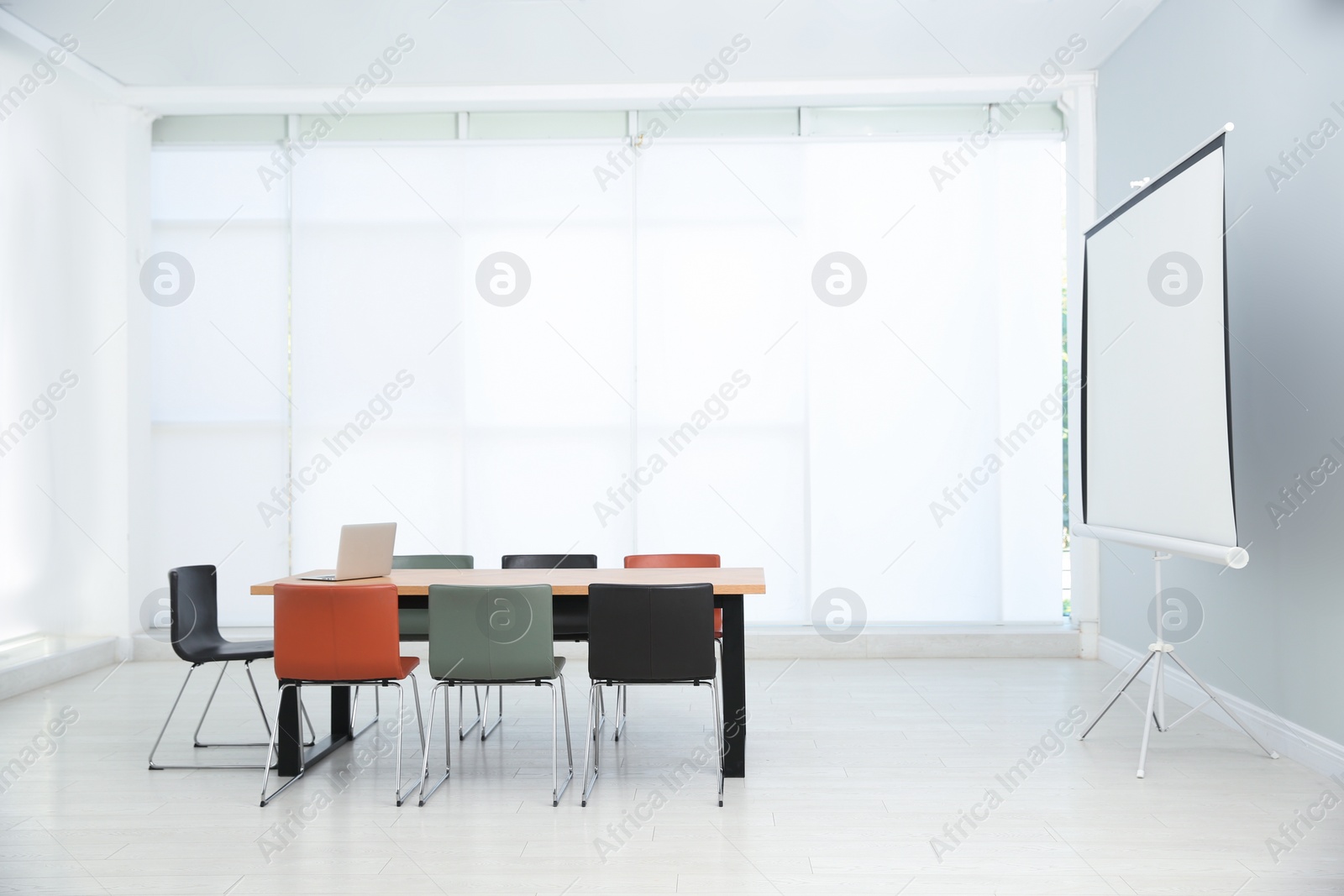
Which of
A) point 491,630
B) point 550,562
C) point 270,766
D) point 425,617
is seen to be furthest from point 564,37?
point 270,766

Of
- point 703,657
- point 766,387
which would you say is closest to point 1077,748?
point 703,657

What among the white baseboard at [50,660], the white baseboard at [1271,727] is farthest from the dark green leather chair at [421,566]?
the white baseboard at [1271,727]

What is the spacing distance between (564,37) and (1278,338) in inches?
164

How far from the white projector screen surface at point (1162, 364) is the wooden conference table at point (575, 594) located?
5.73ft

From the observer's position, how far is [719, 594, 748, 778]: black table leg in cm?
357

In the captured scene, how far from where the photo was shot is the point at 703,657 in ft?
11.0

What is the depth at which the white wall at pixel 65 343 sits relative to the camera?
5.27m

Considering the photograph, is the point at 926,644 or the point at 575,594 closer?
the point at 575,594

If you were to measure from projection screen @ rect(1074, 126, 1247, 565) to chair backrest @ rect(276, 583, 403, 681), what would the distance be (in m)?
3.10

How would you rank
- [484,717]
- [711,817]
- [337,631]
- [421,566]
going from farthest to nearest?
1. [421,566]
2. [484,717]
3. [337,631]
4. [711,817]

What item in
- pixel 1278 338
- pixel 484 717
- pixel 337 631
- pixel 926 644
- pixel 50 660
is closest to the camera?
pixel 337 631

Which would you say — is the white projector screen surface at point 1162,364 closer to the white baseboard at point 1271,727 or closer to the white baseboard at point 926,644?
the white baseboard at point 1271,727

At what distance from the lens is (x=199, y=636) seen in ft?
13.1

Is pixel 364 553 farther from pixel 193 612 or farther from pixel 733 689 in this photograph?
pixel 733 689
